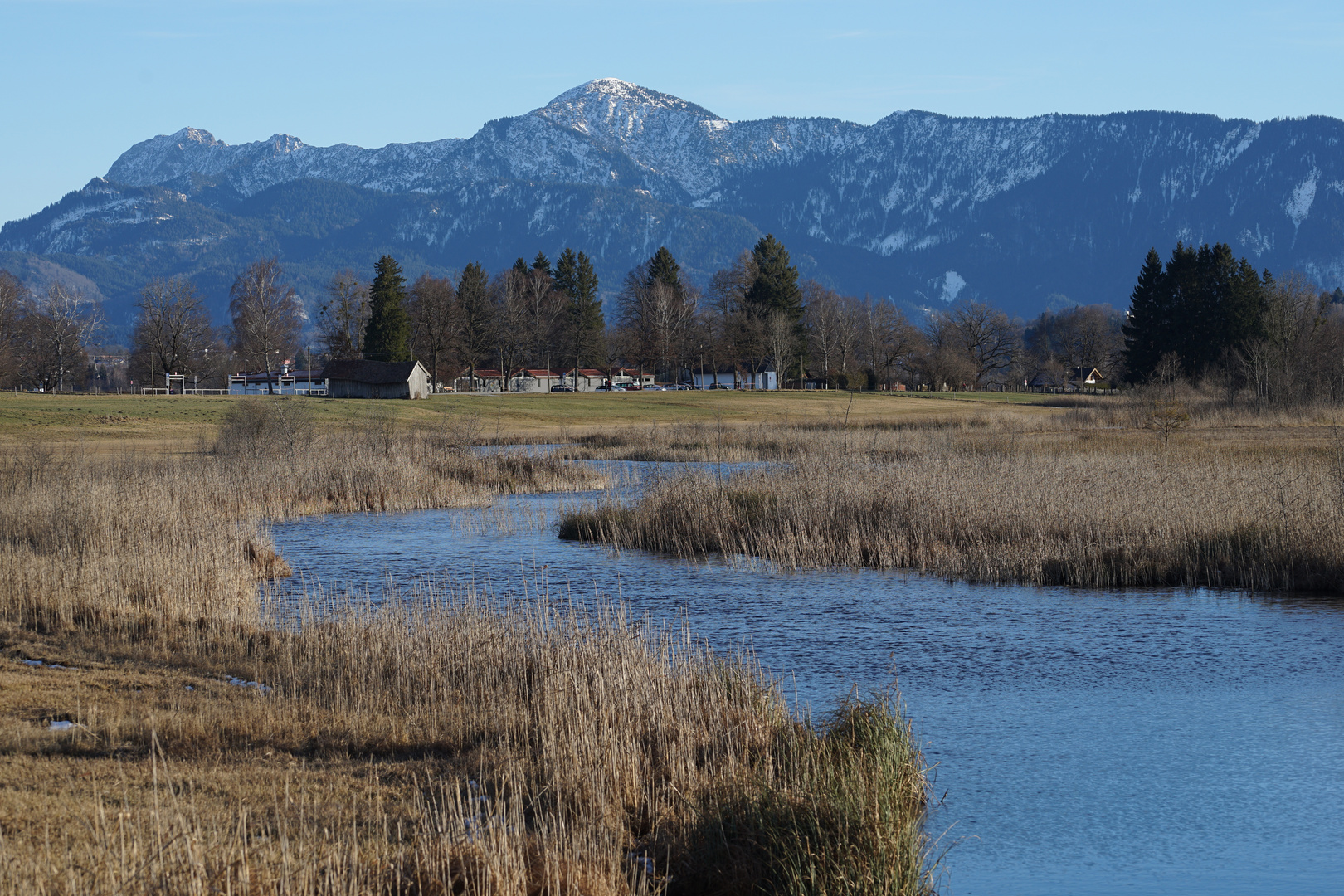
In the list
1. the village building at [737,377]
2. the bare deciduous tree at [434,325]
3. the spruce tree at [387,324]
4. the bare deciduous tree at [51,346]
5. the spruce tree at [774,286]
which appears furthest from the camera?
the spruce tree at [774,286]

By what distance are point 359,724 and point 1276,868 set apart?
24.4 ft

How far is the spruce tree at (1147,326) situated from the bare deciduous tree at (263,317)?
265 ft

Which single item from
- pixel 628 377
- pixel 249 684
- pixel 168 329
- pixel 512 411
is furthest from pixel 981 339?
pixel 249 684

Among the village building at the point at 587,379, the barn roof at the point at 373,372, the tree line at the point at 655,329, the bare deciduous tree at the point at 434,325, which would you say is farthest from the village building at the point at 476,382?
the barn roof at the point at 373,372

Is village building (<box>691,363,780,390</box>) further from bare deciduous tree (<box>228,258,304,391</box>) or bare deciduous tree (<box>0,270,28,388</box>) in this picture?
bare deciduous tree (<box>0,270,28,388</box>)

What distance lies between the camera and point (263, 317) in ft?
382

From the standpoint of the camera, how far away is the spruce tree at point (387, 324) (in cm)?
10200

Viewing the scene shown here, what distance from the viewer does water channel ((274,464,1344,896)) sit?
886 cm

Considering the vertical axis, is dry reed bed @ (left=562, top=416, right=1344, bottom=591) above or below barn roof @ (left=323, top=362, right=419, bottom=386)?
below

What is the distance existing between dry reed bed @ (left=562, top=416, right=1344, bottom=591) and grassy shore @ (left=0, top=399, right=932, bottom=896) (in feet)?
24.9

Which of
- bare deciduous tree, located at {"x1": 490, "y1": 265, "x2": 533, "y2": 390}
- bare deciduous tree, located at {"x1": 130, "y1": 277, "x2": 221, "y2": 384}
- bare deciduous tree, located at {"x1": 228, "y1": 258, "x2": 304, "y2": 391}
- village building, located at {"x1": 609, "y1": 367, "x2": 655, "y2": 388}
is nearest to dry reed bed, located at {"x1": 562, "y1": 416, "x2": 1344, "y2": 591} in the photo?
bare deciduous tree, located at {"x1": 130, "y1": 277, "x2": 221, "y2": 384}

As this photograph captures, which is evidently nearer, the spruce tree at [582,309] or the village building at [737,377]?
the village building at [737,377]

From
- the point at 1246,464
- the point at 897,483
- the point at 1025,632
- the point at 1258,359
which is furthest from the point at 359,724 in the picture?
the point at 1258,359

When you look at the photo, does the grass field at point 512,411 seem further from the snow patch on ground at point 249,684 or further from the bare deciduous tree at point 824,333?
the snow patch on ground at point 249,684
